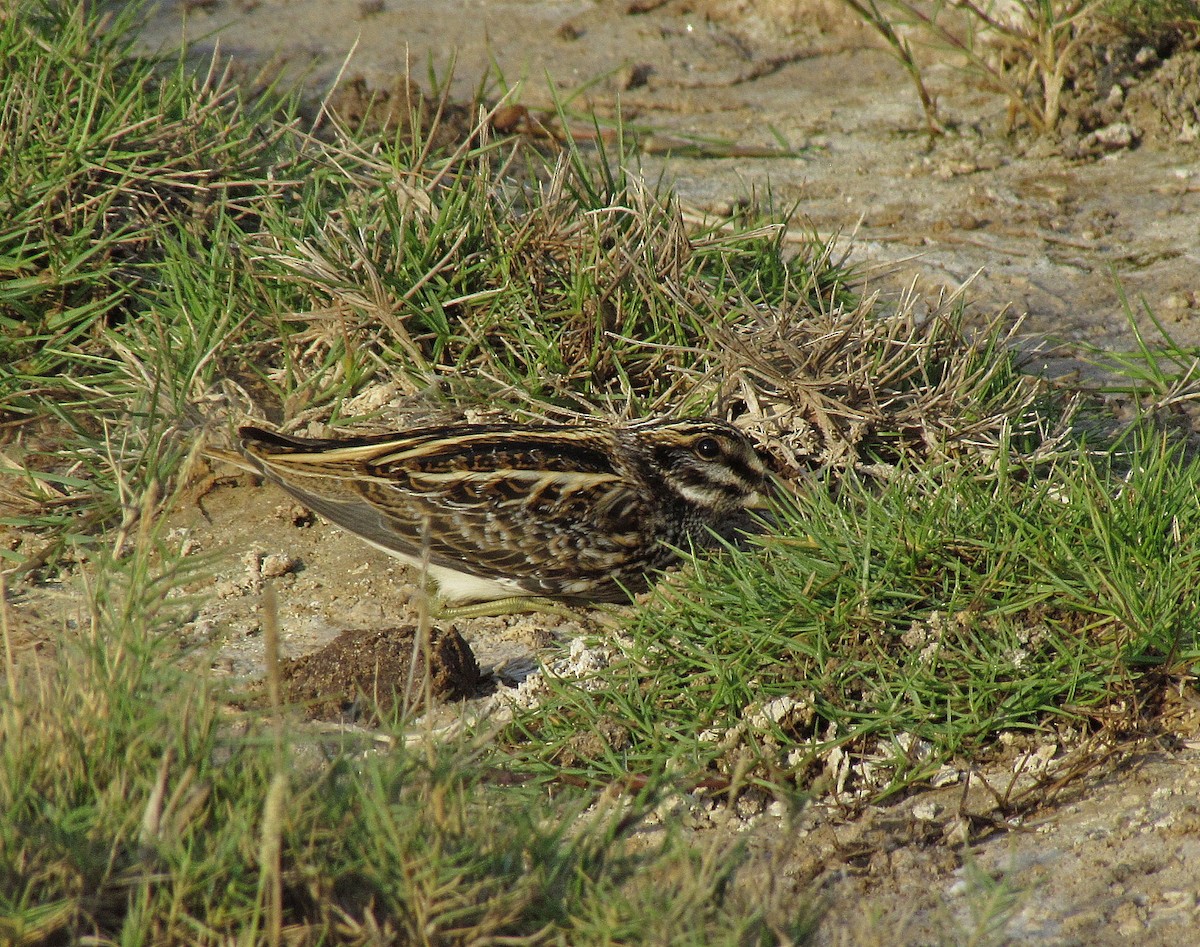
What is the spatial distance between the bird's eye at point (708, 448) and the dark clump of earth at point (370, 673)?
1.21 m

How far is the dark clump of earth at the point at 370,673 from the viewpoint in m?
4.41

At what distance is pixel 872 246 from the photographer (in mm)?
6957

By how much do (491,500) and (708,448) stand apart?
847 mm

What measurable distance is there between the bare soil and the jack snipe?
0.80ft

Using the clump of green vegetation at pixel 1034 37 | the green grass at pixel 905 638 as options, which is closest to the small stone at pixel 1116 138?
the clump of green vegetation at pixel 1034 37

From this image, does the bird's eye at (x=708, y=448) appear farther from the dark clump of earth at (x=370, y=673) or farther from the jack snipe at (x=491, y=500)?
the dark clump of earth at (x=370, y=673)

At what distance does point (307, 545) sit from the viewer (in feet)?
17.6

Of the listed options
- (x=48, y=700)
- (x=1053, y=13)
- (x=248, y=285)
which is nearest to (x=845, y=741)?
(x=48, y=700)

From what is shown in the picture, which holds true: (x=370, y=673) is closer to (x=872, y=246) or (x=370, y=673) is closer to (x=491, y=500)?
(x=491, y=500)

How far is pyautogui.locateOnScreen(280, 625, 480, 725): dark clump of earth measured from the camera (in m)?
4.41

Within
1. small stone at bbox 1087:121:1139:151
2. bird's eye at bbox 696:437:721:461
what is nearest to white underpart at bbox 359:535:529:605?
bird's eye at bbox 696:437:721:461

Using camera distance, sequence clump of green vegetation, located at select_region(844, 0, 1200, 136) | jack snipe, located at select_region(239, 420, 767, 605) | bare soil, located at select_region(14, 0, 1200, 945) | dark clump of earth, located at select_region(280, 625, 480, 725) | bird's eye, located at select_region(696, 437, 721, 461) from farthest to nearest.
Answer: clump of green vegetation, located at select_region(844, 0, 1200, 136) → bird's eye, located at select_region(696, 437, 721, 461) → jack snipe, located at select_region(239, 420, 767, 605) → dark clump of earth, located at select_region(280, 625, 480, 725) → bare soil, located at select_region(14, 0, 1200, 945)

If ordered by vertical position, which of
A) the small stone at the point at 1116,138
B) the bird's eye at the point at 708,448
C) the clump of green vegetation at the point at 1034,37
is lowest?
the bird's eye at the point at 708,448

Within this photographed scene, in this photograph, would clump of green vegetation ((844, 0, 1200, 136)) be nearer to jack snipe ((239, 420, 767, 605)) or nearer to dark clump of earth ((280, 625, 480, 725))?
jack snipe ((239, 420, 767, 605))
